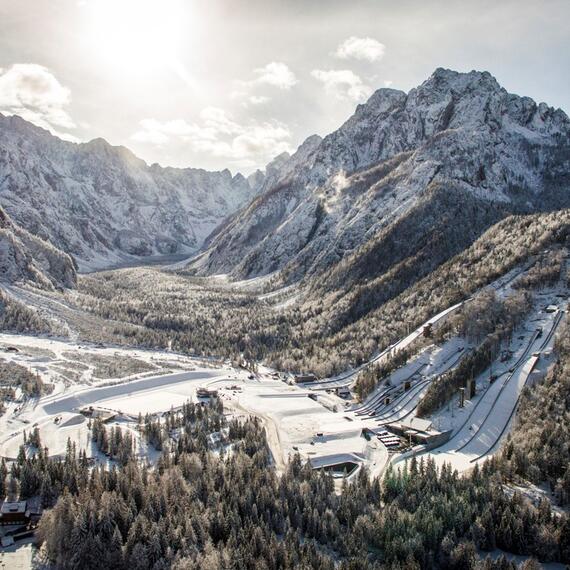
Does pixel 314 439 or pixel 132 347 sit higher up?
pixel 132 347

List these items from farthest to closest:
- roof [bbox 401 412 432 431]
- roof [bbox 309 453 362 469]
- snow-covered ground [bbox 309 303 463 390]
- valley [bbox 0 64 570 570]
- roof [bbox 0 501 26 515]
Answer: snow-covered ground [bbox 309 303 463 390] < roof [bbox 401 412 432 431] < roof [bbox 309 453 362 469] < roof [bbox 0 501 26 515] < valley [bbox 0 64 570 570]

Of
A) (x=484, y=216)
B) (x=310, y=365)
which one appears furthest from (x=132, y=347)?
(x=484, y=216)

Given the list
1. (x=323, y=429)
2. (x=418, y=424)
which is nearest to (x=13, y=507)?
(x=323, y=429)

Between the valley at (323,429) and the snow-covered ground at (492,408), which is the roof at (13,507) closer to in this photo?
the valley at (323,429)

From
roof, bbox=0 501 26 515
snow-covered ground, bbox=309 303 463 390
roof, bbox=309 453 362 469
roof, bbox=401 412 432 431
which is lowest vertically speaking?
roof, bbox=0 501 26 515

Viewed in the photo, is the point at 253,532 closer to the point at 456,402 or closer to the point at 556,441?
the point at 556,441

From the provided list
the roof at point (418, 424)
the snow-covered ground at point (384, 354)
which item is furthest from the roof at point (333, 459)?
the snow-covered ground at point (384, 354)

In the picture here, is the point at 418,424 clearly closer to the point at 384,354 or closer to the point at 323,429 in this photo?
the point at 323,429

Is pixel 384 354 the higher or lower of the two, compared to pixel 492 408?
higher

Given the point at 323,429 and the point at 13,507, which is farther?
the point at 323,429

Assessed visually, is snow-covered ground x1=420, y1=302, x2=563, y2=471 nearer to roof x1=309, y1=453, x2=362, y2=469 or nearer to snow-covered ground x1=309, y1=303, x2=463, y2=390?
roof x1=309, y1=453, x2=362, y2=469

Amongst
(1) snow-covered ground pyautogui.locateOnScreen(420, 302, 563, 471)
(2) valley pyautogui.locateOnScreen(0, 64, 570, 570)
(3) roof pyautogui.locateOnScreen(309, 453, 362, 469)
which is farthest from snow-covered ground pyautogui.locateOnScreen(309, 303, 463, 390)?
(3) roof pyautogui.locateOnScreen(309, 453, 362, 469)
